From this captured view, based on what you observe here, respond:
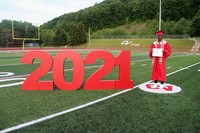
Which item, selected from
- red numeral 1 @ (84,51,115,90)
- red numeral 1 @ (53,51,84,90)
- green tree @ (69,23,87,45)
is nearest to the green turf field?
red numeral 1 @ (53,51,84,90)

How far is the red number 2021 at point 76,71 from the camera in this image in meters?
6.28

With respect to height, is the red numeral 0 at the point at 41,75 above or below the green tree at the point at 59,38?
below

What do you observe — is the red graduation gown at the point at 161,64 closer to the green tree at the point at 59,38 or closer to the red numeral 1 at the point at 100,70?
the red numeral 1 at the point at 100,70

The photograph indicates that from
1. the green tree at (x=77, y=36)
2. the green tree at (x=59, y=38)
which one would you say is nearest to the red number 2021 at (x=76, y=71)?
the green tree at (x=59, y=38)

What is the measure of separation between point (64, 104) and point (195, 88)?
4157 millimetres

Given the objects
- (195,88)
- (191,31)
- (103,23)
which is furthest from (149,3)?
(195,88)

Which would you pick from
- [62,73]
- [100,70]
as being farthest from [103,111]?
[62,73]

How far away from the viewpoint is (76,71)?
639cm

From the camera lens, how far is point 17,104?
4707 millimetres

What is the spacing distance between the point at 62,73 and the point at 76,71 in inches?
16.0

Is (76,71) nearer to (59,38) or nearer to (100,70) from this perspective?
(100,70)

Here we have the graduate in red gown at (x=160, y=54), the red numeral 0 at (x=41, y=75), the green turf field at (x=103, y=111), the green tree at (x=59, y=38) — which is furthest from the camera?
the green tree at (x=59, y=38)

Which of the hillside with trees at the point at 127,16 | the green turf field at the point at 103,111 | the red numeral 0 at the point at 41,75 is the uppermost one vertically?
the hillside with trees at the point at 127,16

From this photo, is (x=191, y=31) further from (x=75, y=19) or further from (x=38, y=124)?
(x=75, y=19)
